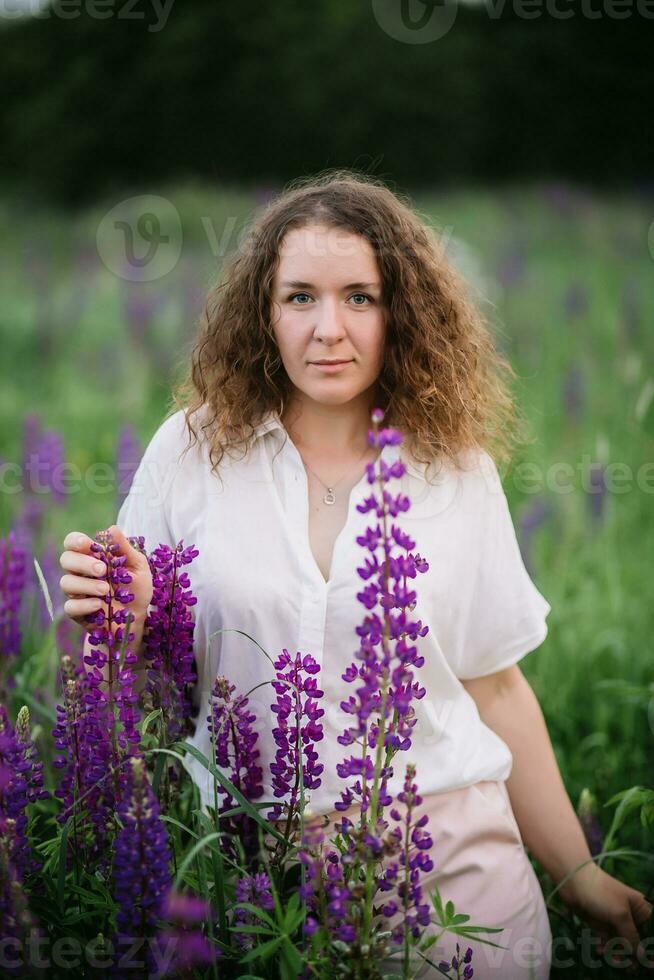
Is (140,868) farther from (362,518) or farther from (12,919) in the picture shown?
(362,518)

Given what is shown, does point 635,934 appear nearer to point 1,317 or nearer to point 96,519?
point 96,519

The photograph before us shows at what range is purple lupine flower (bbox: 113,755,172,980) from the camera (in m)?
1.14

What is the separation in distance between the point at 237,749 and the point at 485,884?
1.84 ft

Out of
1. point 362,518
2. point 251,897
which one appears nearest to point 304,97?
point 362,518

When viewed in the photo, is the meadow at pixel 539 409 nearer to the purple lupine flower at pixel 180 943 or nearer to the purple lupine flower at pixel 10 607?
the purple lupine flower at pixel 10 607

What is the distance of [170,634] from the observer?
1465mm

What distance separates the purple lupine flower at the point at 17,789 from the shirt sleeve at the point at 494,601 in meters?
0.82

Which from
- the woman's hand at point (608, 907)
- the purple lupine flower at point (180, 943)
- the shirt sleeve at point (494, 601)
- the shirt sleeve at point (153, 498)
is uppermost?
the shirt sleeve at point (153, 498)

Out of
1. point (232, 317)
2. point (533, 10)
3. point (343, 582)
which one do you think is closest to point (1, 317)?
point (232, 317)

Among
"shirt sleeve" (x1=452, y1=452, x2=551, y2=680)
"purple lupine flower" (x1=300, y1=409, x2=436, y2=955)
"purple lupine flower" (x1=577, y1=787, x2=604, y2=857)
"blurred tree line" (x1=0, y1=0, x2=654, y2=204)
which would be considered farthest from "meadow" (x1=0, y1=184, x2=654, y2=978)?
"blurred tree line" (x1=0, y1=0, x2=654, y2=204)

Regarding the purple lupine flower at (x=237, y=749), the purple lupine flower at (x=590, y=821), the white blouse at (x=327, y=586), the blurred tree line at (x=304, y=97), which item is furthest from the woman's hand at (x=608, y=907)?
the blurred tree line at (x=304, y=97)

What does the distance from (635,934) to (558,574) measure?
1.61 m

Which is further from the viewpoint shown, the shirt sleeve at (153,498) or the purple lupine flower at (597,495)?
the purple lupine flower at (597,495)

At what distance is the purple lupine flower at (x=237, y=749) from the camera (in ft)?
4.73
